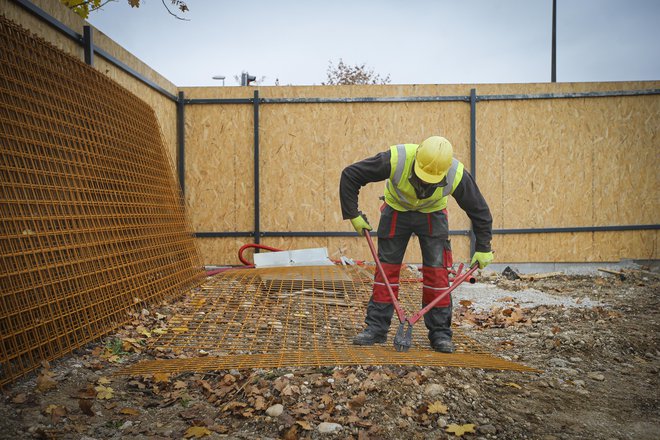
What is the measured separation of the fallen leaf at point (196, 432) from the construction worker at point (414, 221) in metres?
1.65

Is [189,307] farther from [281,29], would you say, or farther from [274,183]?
[281,29]

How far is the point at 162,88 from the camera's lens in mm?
7035

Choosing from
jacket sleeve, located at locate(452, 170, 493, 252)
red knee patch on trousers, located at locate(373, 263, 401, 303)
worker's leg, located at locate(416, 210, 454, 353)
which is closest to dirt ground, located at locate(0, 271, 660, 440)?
worker's leg, located at locate(416, 210, 454, 353)

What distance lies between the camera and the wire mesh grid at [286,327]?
124 inches

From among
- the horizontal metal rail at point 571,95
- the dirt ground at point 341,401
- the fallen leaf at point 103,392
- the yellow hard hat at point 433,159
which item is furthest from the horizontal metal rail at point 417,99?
the fallen leaf at point 103,392

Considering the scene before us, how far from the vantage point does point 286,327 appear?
4270 millimetres

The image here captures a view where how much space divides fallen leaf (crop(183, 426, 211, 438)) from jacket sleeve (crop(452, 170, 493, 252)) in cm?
250

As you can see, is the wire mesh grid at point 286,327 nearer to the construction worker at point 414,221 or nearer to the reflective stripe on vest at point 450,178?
the construction worker at point 414,221

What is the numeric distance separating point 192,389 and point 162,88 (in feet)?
18.2

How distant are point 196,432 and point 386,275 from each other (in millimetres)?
2038

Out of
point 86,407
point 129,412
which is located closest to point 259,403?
point 129,412

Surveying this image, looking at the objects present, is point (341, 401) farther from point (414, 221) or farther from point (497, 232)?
point (497, 232)

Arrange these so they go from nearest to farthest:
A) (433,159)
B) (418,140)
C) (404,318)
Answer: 1. (433,159)
2. (404,318)
3. (418,140)

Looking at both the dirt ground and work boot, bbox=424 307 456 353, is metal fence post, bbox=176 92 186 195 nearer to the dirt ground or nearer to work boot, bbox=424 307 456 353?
the dirt ground
